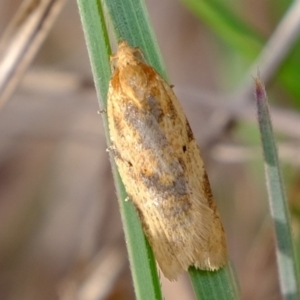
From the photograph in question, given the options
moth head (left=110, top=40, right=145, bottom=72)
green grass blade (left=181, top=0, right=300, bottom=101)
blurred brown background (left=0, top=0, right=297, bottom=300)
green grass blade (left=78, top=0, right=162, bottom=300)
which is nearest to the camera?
green grass blade (left=78, top=0, right=162, bottom=300)

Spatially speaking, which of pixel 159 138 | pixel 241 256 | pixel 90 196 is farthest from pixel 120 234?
pixel 159 138

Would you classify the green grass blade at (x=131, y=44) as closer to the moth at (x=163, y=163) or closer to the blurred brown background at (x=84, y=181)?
the moth at (x=163, y=163)

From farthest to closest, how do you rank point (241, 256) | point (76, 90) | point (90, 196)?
point (90, 196), point (241, 256), point (76, 90)

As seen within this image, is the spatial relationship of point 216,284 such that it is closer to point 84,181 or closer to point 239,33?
point 239,33

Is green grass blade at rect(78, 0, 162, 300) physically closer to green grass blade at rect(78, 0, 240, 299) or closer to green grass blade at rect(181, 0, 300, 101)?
green grass blade at rect(78, 0, 240, 299)

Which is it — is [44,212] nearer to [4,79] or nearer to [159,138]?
[4,79]

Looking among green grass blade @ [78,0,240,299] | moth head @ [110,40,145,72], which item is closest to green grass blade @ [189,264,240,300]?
green grass blade @ [78,0,240,299]
